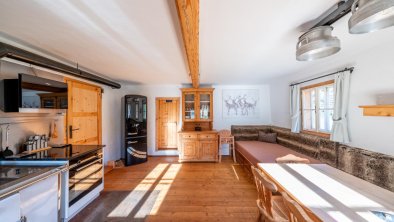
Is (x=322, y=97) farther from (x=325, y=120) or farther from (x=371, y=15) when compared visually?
(x=371, y=15)

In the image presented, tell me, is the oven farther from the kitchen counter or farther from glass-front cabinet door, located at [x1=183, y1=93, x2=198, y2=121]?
glass-front cabinet door, located at [x1=183, y1=93, x2=198, y2=121]

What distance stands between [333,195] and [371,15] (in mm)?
1276

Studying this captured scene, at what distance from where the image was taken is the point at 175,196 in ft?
9.12

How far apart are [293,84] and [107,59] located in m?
3.92

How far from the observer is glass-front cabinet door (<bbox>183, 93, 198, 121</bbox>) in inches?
197

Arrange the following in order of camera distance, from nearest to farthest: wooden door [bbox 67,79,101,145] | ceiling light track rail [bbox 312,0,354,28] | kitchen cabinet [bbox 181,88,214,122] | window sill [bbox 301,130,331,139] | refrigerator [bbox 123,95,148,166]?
1. ceiling light track rail [bbox 312,0,354,28]
2. window sill [bbox 301,130,331,139]
3. wooden door [bbox 67,79,101,145]
4. refrigerator [bbox 123,95,148,166]
5. kitchen cabinet [bbox 181,88,214,122]

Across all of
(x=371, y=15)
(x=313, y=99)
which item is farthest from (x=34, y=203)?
(x=313, y=99)

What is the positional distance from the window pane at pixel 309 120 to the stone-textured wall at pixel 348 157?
0.28 metres

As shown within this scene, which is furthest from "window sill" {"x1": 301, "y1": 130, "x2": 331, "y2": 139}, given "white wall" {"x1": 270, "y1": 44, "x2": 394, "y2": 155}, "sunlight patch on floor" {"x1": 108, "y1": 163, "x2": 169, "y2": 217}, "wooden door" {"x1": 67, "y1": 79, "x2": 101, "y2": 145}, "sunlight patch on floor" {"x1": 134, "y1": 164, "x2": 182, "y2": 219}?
"wooden door" {"x1": 67, "y1": 79, "x2": 101, "y2": 145}

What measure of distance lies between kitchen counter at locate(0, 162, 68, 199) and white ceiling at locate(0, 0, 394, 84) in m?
1.43

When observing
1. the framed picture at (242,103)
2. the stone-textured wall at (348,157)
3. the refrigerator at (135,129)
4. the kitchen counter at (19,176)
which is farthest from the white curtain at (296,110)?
the kitchen counter at (19,176)

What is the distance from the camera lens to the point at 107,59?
2.63 metres

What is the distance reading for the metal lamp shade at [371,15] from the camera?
2.99 feet

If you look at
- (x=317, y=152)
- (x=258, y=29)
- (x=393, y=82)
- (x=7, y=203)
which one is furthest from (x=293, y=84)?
(x=7, y=203)
